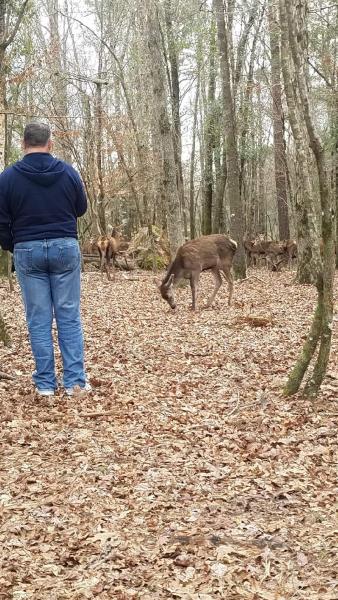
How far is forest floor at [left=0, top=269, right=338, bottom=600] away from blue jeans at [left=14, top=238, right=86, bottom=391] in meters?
0.30

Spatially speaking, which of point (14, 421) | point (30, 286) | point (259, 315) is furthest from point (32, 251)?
point (259, 315)

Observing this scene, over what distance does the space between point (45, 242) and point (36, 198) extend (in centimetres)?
41

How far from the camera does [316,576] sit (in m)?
3.31

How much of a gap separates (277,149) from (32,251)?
22389 millimetres

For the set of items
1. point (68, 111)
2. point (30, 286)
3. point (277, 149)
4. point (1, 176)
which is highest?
point (68, 111)

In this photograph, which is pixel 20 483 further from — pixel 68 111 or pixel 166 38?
pixel 166 38

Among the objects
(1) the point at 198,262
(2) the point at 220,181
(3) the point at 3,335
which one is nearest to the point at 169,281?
(1) the point at 198,262

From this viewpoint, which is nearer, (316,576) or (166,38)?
(316,576)

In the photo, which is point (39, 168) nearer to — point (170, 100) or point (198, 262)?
point (198, 262)

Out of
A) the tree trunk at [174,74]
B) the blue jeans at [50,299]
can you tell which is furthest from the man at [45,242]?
the tree trunk at [174,74]

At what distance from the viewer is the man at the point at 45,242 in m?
5.96

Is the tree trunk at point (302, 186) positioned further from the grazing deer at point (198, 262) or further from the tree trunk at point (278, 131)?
the tree trunk at point (278, 131)

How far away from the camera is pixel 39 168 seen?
19.6ft

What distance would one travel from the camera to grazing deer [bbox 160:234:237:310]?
1358 centimetres
